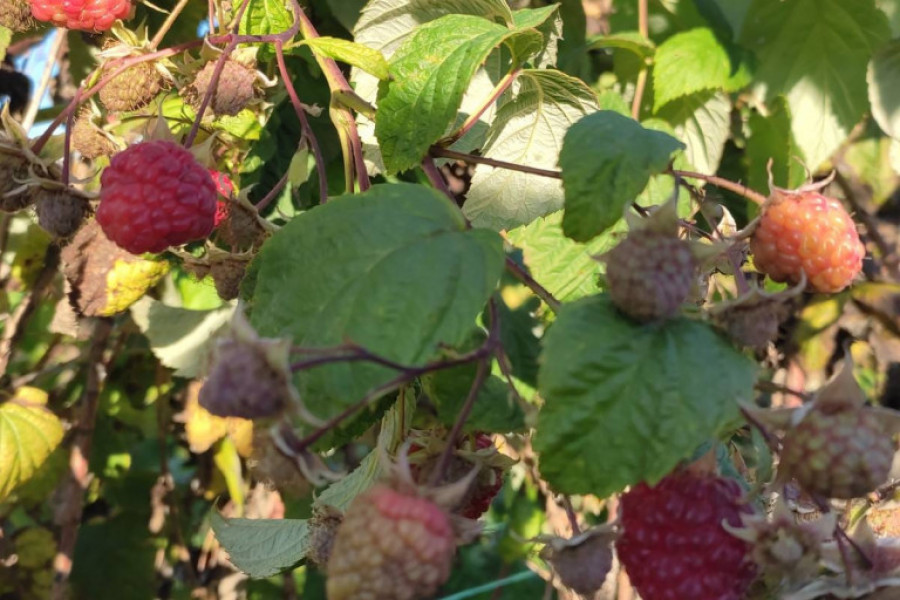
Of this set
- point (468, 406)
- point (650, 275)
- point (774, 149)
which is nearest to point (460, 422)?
point (468, 406)

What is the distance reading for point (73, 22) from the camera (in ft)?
3.07

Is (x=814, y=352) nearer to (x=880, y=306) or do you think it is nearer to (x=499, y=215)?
(x=880, y=306)

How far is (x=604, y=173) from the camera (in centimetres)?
60

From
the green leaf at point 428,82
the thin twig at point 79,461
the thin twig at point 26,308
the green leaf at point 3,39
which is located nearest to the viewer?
the green leaf at point 428,82

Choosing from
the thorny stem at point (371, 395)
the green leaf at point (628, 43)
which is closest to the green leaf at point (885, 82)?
the green leaf at point (628, 43)

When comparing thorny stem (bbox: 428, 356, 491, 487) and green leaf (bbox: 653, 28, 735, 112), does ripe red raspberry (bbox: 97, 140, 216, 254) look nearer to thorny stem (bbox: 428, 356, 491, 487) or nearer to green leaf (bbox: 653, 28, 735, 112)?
thorny stem (bbox: 428, 356, 491, 487)

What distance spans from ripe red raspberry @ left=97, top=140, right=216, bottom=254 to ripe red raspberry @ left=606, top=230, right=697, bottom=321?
1.03 ft

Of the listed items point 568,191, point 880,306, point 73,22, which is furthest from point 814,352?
point 73,22

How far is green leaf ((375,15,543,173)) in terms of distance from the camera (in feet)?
2.32

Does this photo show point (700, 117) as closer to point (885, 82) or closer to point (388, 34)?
point (885, 82)

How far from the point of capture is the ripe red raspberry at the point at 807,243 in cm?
61

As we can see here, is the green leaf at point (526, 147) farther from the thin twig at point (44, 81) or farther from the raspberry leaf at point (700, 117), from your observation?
the thin twig at point (44, 81)

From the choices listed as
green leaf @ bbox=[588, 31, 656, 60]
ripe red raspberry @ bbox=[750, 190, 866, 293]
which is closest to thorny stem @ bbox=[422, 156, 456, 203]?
ripe red raspberry @ bbox=[750, 190, 866, 293]

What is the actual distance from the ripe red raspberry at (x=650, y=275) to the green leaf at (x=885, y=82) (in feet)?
3.13
